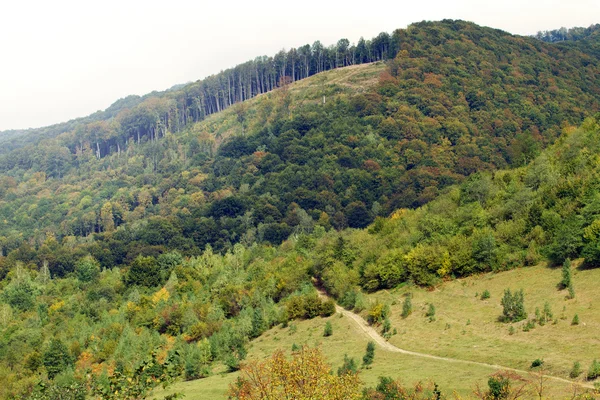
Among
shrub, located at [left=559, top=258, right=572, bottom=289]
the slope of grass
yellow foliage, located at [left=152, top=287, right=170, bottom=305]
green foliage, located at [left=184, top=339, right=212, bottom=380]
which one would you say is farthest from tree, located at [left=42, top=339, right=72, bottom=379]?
shrub, located at [left=559, top=258, right=572, bottom=289]

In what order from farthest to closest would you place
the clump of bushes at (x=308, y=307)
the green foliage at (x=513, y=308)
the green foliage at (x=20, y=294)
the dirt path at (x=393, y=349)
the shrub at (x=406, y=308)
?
the green foliage at (x=20, y=294) → the clump of bushes at (x=308, y=307) → the shrub at (x=406, y=308) → the green foliage at (x=513, y=308) → the dirt path at (x=393, y=349)

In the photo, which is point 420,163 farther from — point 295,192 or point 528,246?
point 528,246

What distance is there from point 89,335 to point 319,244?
126 feet

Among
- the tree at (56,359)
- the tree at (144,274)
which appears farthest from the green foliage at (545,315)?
the tree at (144,274)

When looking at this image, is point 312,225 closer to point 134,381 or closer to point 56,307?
point 56,307

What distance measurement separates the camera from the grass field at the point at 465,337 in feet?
154

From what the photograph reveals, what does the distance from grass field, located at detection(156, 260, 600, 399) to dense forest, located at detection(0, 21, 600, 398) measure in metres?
3.22

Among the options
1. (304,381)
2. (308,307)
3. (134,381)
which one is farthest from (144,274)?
(134,381)

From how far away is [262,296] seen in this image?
89.6 m

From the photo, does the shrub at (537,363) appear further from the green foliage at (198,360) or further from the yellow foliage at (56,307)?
the yellow foliage at (56,307)

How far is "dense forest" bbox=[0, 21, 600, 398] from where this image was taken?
75812mm

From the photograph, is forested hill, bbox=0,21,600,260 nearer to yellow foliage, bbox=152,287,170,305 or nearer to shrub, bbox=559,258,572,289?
yellow foliage, bbox=152,287,170,305

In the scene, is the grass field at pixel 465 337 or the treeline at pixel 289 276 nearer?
the grass field at pixel 465 337

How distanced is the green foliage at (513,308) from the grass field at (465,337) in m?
1.07
